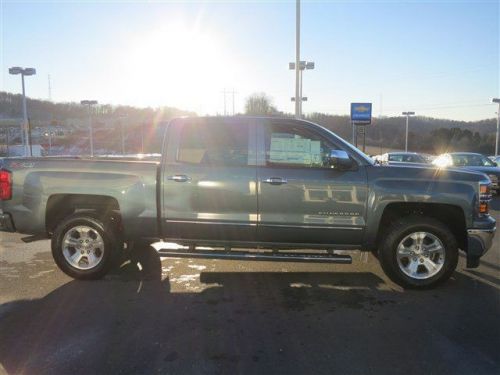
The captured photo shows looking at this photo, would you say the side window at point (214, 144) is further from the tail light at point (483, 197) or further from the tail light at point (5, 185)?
the tail light at point (483, 197)

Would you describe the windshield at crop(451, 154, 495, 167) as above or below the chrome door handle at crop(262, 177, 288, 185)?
below

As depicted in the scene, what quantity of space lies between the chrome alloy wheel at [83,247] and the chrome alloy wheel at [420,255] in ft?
12.0

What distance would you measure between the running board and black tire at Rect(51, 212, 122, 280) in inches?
26.1

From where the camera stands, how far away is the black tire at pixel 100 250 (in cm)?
536

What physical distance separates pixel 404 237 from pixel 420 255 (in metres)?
0.31

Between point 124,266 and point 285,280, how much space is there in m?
2.27

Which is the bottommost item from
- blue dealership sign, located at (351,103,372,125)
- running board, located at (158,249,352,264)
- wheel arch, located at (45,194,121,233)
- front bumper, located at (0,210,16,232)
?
running board, located at (158,249,352,264)

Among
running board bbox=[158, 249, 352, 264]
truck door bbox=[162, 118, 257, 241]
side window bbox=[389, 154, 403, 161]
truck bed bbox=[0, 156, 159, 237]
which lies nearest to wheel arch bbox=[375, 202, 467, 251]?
running board bbox=[158, 249, 352, 264]

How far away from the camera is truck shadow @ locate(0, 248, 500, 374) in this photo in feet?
11.1

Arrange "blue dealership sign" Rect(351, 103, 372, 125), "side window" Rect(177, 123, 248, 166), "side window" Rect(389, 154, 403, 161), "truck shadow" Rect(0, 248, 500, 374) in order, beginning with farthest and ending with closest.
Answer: "blue dealership sign" Rect(351, 103, 372, 125), "side window" Rect(389, 154, 403, 161), "side window" Rect(177, 123, 248, 166), "truck shadow" Rect(0, 248, 500, 374)

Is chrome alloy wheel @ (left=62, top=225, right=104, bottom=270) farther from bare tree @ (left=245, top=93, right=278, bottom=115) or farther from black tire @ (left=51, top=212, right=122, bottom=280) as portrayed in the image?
bare tree @ (left=245, top=93, right=278, bottom=115)

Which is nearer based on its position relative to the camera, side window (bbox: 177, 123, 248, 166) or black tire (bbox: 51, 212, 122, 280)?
side window (bbox: 177, 123, 248, 166)

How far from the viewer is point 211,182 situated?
5.12 metres

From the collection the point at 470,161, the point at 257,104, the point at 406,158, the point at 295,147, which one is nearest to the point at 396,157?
the point at 406,158
